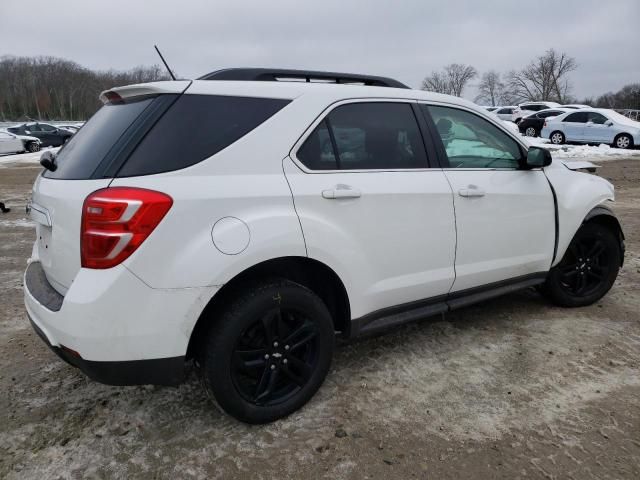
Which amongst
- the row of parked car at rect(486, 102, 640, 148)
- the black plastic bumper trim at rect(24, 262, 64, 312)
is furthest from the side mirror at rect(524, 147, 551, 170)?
the row of parked car at rect(486, 102, 640, 148)

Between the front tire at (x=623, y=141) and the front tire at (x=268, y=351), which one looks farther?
the front tire at (x=623, y=141)

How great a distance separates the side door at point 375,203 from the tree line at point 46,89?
101856 millimetres

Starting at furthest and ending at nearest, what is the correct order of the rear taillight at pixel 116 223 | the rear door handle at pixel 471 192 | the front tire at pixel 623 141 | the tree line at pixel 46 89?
the tree line at pixel 46 89
the front tire at pixel 623 141
the rear door handle at pixel 471 192
the rear taillight at pixel 116 223

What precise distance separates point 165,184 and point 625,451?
2521mm

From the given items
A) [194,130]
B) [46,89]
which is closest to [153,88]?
[194,130]

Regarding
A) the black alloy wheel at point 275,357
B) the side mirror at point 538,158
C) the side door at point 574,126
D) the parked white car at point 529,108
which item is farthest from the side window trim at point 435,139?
the parked white car at point 529,108

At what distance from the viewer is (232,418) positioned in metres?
2.79

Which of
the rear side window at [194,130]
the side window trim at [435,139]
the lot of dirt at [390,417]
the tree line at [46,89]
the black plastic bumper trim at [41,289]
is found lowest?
the lot of dirt at [390,417]

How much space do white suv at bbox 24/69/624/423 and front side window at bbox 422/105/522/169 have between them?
0.06 ft

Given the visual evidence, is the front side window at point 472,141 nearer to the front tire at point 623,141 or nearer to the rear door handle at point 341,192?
the rear door handle at point 341,192

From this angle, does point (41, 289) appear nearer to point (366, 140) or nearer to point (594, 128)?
point (366, 140)

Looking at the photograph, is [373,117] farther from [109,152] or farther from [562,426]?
[562,426]

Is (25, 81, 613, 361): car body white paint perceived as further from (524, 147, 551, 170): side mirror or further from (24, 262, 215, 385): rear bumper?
(524, 147, 551, 170): side mirror

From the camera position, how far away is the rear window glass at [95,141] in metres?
2.49
